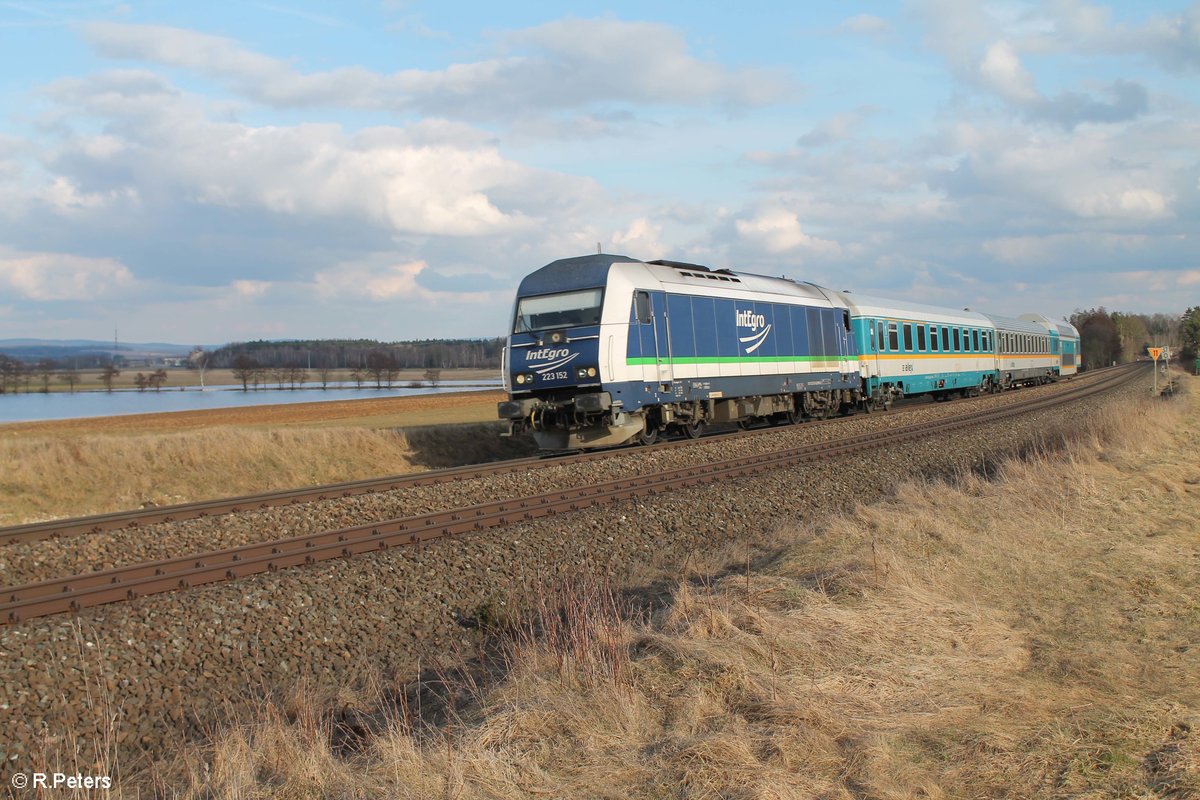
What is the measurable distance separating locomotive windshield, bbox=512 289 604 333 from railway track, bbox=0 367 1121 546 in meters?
2.65

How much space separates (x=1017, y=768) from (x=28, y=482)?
1822 cm

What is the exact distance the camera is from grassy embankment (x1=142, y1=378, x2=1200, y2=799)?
4.50 metres

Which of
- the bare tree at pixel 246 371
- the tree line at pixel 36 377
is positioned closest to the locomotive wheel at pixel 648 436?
the bare tree at pixel 246 371

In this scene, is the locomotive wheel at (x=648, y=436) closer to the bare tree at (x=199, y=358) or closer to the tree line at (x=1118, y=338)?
the tree line at (x=1118, y=338)

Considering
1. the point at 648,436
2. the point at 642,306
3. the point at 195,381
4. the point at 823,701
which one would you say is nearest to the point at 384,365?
the point at 195,381

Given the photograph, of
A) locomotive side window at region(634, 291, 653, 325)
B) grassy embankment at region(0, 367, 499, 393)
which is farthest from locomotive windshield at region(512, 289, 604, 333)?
grassy embankment at region(0, 367, 499, 393)

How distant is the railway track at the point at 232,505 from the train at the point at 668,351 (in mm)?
1165

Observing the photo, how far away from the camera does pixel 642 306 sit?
58.8 ft

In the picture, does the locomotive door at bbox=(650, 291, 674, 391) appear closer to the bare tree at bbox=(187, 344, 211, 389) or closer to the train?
the train

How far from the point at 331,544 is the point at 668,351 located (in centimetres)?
968

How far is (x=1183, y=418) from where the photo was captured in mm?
25984

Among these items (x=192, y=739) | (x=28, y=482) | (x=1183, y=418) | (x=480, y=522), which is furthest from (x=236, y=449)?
(x=1183, y=418)

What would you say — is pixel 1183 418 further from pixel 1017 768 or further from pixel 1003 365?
pixel 1017 768

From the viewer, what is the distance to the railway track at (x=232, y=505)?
11898 mm
